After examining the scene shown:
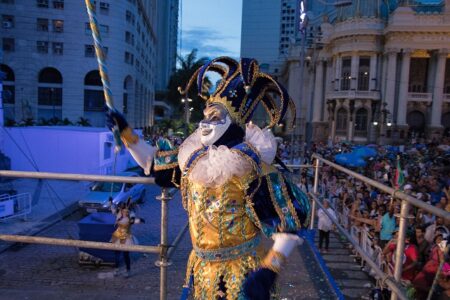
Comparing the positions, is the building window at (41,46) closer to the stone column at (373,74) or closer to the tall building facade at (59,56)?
the tall building facade at (59,56)

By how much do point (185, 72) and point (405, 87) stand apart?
Answer: 28731 mm

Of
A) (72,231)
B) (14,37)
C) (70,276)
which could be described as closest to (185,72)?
(14,37)

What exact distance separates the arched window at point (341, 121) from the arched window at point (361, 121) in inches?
53.0

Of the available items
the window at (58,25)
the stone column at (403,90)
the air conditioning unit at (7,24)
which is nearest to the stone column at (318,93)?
the stone column at (403,90)

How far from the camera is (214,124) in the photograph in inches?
111

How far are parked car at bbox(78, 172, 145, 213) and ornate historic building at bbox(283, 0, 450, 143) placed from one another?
32138 mm

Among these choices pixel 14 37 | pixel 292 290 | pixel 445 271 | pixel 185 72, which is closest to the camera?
pixel 292 290

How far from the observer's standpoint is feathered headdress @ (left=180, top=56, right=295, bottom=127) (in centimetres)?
289

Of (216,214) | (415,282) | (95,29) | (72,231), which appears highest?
(95,29)

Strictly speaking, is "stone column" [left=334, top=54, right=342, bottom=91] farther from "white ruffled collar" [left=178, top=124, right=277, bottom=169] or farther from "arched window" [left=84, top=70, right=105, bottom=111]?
"white ruffled collar" [left=178, top=124, right=277, bottom=169]

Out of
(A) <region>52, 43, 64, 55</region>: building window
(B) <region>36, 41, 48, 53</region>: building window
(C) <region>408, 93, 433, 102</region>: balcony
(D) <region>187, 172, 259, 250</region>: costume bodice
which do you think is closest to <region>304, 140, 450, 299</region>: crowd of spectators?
(D) <region>187, 172, 259, 250</region>: costume bodice

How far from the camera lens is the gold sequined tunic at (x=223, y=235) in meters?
2.80

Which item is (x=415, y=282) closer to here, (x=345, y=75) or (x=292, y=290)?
(x=292, y=290)

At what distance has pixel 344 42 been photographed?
50.6 metres
